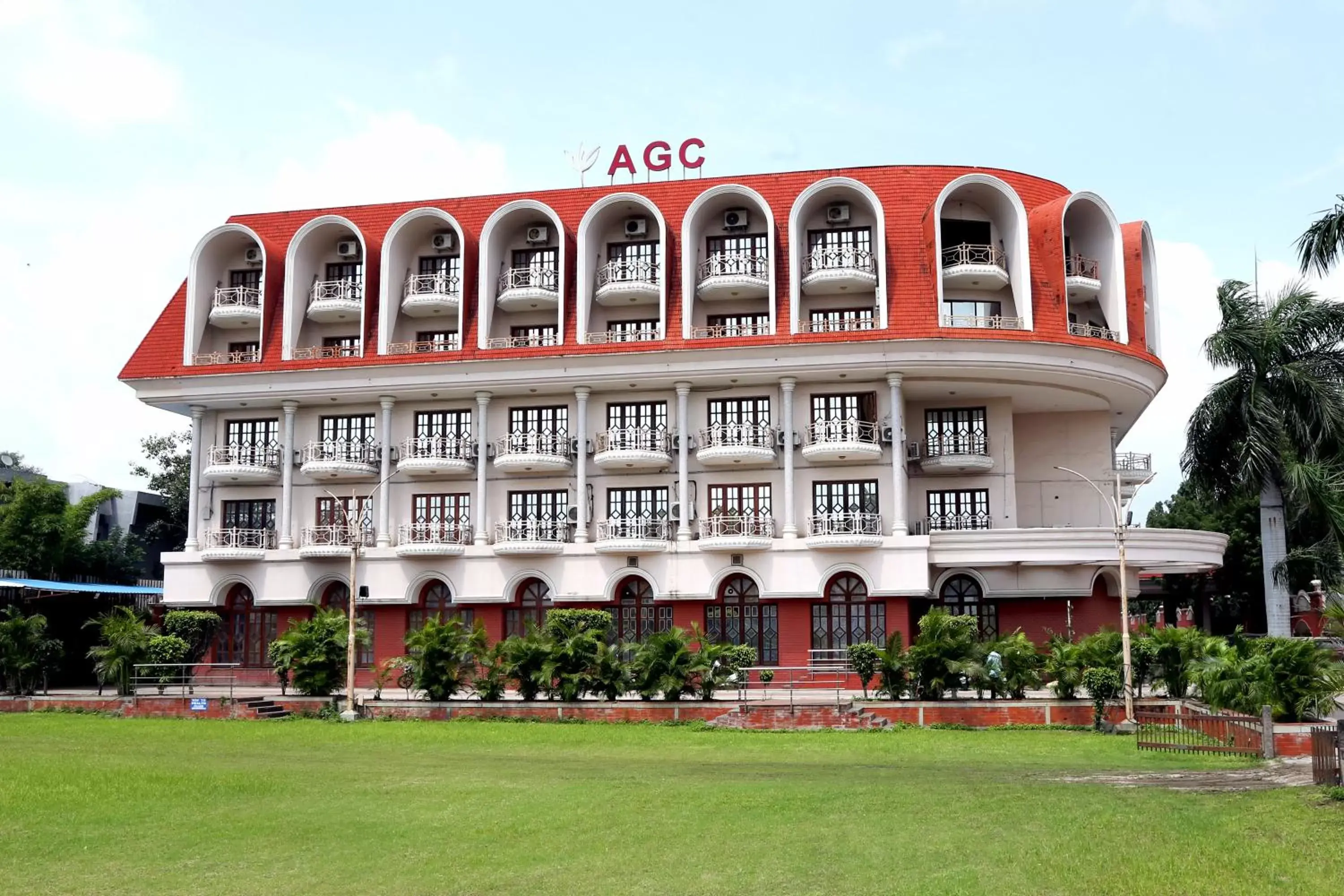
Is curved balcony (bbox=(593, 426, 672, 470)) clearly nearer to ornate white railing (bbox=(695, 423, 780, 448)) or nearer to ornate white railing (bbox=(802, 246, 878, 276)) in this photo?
ornate white railing (bbox=(695, 423, 780, 448))

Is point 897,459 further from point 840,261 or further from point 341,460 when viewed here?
point 341,460

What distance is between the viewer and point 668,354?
41.1 metres


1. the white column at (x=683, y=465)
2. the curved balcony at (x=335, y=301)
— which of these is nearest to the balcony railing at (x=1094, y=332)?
the white column at (x=683, y=465)

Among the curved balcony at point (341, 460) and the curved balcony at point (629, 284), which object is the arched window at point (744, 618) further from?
the curved balcony at point (341, 460)

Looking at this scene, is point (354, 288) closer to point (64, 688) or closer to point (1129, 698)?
point (64, 688)

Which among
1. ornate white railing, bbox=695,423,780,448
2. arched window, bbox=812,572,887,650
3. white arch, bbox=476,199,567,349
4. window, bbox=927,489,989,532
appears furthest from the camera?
window, bbox=927,489,989,532

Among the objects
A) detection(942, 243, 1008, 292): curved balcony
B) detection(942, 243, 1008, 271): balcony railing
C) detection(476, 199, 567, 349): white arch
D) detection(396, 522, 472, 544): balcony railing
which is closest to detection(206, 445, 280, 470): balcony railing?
detection(396, 522, 472, 544): balcony railing

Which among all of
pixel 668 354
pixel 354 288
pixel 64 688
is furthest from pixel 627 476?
pixel 64 688

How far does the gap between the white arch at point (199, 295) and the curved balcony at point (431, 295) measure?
4728mm

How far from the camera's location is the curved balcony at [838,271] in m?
41.0

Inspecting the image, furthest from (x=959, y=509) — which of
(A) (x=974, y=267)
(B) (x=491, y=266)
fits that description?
(B) (x=491, y=266)

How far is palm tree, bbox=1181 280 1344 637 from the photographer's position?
41.9 m

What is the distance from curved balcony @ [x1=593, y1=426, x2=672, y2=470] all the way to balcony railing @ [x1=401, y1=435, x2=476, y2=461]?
4.28 metres

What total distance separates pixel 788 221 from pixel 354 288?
14.8 meters
